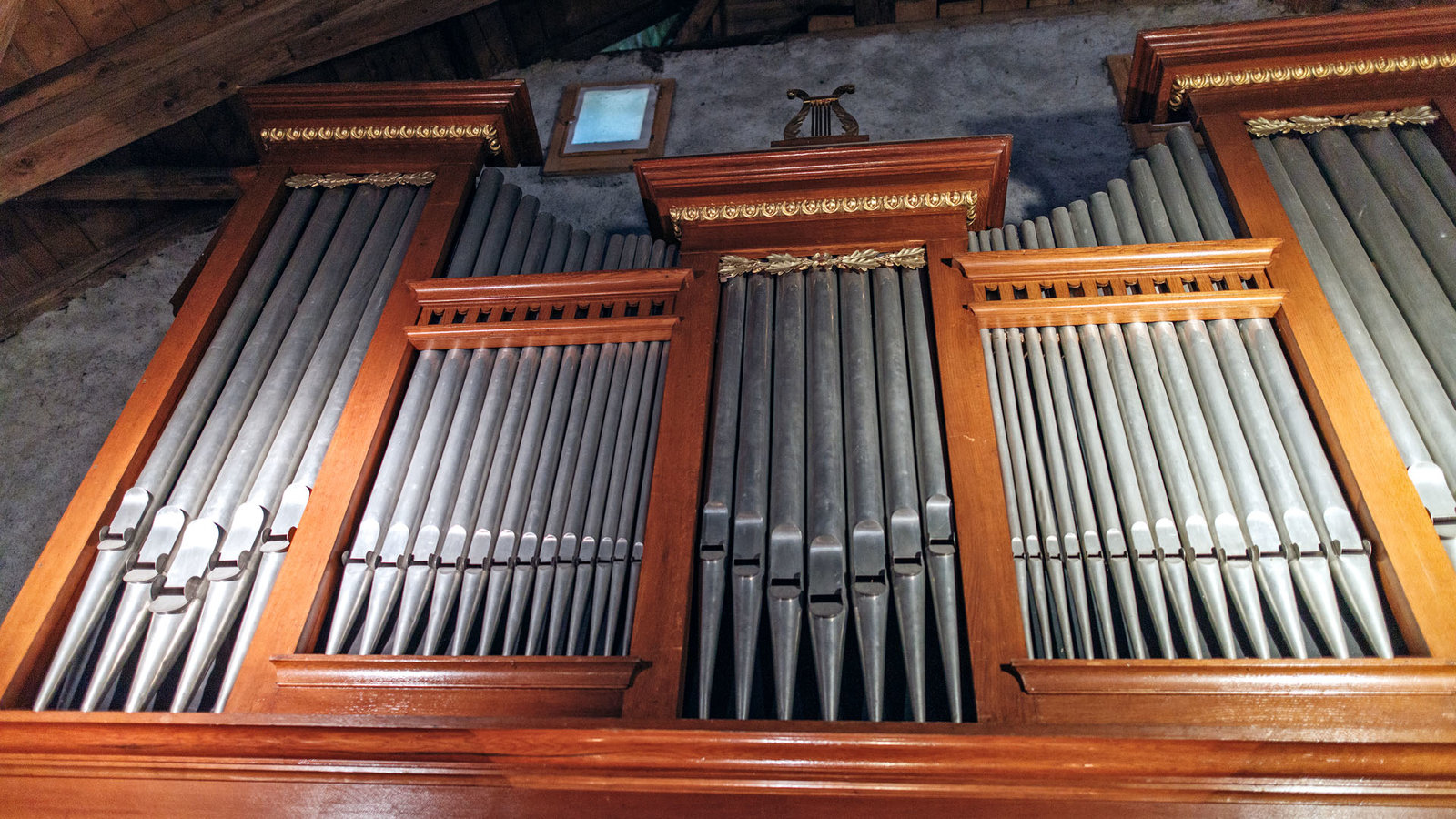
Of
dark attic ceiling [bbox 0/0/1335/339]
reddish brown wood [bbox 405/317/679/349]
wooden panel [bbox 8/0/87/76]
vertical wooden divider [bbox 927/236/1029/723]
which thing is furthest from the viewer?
dark attic ceiling [bbox 0/0/1335/339]

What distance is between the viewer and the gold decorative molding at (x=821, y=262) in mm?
4074

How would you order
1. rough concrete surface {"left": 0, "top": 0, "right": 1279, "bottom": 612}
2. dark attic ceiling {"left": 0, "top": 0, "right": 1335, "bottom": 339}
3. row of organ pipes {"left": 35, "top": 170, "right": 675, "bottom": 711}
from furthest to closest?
rough concrete surface {"left": 0, "top": 0, "right": 1279, "bottom": 612} → dark attic ceiling {"left": 0, "top": 0, "right": 1335, "bottom": 339} → row of organ pipes {"left": 35, "top": 170, "right": 675, "bottom": 711}

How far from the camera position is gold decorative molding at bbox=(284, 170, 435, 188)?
4762 millimetres

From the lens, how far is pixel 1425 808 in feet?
7.43

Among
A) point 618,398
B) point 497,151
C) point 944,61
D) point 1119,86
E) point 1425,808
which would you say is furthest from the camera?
point 944,61

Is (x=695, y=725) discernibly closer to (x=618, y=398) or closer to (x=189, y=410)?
(x=618, y=398)

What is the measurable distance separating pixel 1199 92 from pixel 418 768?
3.93 m

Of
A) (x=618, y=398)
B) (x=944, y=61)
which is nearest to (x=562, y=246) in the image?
(x=618, y=398)

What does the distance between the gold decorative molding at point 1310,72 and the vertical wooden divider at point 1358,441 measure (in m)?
0.52

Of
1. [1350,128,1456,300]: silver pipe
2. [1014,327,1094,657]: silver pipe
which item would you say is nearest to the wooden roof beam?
[1014,327,1094,657]: silver pipe

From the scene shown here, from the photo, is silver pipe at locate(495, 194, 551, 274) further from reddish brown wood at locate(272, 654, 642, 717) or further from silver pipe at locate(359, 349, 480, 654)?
reddish brown wood at locate(272, 654, 642, 717)

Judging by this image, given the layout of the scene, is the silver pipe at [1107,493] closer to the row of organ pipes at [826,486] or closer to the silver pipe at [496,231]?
the row of organ pipes at [826,486]

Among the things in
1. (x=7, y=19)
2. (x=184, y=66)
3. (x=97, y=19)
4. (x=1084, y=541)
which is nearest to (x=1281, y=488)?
(x=1084, y=541)

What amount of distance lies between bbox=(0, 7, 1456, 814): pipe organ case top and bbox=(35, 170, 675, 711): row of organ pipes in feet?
0.05
